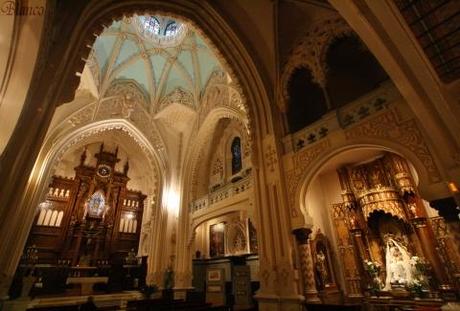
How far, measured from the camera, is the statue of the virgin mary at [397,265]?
5.77m

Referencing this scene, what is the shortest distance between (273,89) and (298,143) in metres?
2.41

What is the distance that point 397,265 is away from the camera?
600cm

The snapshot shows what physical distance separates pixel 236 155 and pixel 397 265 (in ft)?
28.8

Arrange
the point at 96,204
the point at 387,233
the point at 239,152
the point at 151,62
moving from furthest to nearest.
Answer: the point at 96,204, the point at 151,62, the point at 239,152, the point at 387,233

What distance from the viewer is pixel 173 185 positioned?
14.3 meters

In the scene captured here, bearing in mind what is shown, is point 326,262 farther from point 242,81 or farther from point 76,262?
point 76,262

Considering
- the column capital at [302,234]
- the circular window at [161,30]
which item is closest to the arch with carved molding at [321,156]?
the column capital at [302,234]

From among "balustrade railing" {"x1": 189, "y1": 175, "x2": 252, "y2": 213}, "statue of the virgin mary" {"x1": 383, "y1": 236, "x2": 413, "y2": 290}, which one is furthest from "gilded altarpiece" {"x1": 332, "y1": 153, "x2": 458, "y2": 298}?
"balustrade railing" {"x1": 189, "y1": 175, "x2": 252, "y2": 213}

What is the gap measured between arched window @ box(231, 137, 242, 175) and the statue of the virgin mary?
780 centimetres

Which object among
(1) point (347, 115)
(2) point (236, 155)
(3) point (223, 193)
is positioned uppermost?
(2) point (236, 155)

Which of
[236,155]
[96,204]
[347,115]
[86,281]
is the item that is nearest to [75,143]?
[96,204]

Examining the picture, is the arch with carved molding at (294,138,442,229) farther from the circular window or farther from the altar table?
the altar table

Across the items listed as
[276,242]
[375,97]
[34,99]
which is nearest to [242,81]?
[375,97]

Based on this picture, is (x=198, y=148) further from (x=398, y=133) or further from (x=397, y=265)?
(x=398, y=133)
